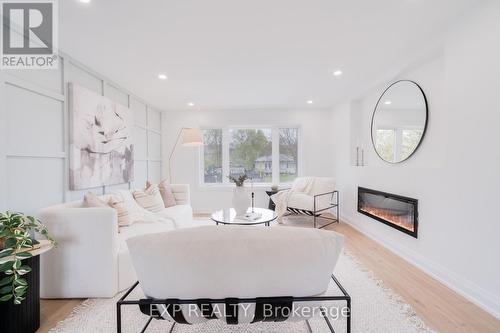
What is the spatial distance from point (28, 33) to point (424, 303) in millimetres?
4363

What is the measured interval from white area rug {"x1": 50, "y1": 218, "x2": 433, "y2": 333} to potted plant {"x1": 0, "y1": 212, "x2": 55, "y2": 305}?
0.46m

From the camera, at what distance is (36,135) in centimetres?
222

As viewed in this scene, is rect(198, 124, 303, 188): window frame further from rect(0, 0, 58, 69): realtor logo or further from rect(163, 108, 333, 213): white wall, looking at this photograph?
rect(0, 0, 58, 69): realtor logo

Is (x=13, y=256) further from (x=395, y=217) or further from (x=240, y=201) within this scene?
(x=395, y=217)

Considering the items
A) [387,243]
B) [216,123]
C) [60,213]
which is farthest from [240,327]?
[216,123]

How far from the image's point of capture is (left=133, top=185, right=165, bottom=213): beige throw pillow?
327cm

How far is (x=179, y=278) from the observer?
1051mm

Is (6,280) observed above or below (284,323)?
above

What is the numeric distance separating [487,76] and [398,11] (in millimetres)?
900

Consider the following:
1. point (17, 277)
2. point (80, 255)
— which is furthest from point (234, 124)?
point (17, 277)

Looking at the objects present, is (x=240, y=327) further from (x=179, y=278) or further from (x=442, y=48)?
(x=442, y=48)

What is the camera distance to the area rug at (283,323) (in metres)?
1.64

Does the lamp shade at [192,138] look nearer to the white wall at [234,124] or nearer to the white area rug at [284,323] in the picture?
the white wall at [234,124]

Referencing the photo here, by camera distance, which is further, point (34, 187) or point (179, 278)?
point (34, 187)
